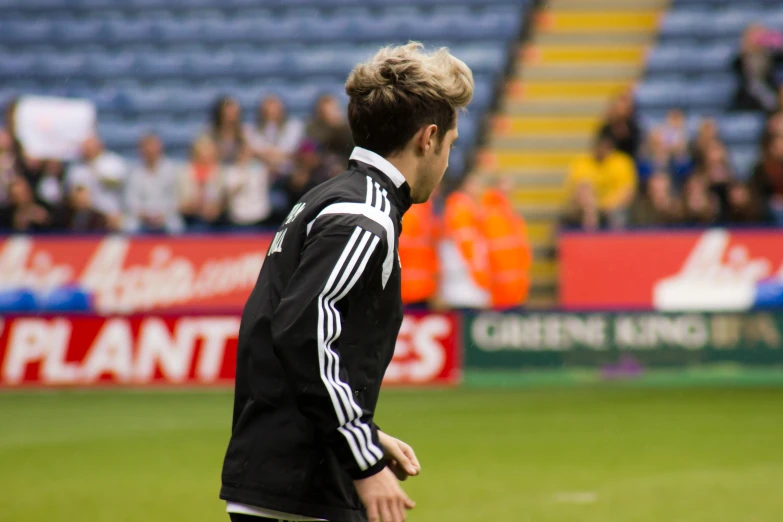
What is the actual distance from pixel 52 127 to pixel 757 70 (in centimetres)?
926

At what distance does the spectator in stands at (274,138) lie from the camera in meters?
15.2

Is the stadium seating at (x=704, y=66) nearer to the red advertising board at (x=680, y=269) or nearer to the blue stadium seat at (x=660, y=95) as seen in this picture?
the blue stadium seat at (x=660, y=95)

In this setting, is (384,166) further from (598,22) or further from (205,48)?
(205,48)

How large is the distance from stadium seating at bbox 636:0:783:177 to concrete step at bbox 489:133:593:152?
96 centimetres

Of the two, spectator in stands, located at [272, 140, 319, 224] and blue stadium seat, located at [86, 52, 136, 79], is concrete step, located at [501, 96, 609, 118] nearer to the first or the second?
spectator in stands, located at [272, 140, 319, 224]

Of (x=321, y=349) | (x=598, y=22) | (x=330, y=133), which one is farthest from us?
(x=598, y=22)

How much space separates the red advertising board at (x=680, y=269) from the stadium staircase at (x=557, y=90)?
2.18 m

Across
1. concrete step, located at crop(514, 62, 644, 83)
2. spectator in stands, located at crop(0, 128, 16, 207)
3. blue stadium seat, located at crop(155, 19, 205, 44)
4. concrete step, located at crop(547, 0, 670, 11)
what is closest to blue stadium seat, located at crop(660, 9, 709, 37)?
concrete step, located at crop(547, 0, 670, 11)

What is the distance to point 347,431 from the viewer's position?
283 cm

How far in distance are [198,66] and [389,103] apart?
58.3 ft

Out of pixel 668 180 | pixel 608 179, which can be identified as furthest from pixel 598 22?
pixel 668 180

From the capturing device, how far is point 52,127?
16.0 m

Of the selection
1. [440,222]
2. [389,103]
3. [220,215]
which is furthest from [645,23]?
[389,103]

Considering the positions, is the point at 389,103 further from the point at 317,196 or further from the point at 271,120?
the point at 271,120
